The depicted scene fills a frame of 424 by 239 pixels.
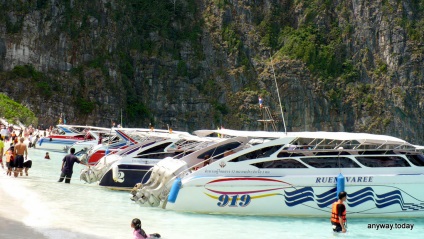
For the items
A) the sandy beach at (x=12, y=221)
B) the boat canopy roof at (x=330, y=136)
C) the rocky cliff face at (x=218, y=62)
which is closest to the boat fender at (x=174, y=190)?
the boat canopy roof at (x=330, y=136)

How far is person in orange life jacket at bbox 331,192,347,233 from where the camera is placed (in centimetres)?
1766

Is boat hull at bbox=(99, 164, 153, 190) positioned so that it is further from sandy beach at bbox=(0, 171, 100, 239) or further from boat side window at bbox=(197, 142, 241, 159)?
sandy beach at bbox=(0, 171, 100, 239)

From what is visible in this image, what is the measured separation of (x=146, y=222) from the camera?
19688 millimetres

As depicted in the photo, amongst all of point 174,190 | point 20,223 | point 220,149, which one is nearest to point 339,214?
point 174,190

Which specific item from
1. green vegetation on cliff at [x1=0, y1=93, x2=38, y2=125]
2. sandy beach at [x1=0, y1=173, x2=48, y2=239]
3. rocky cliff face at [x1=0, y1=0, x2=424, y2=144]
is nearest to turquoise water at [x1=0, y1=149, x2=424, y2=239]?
sandy beach at [x1=0, y1=173, x2=48, y2=239]

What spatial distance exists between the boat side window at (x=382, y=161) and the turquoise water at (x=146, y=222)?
1790 mm

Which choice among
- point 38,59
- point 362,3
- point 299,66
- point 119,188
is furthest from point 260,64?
point 119,188

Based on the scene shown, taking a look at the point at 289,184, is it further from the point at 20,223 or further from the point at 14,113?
the point at 14,113

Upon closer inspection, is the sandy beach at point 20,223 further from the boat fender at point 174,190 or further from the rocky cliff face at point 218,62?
the rocky cliff face at point 218,62

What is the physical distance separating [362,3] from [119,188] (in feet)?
378

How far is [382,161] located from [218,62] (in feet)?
342

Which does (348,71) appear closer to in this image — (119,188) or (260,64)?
(260,64)

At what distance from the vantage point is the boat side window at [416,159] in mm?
22109

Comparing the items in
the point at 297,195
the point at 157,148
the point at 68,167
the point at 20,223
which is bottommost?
the point at 20,223
